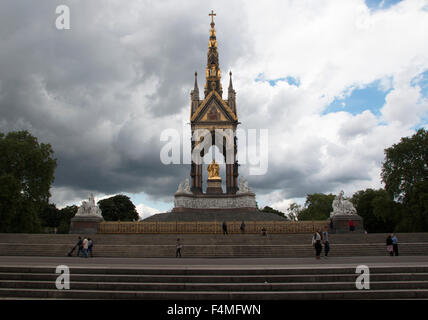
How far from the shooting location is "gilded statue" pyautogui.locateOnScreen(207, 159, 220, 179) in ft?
147

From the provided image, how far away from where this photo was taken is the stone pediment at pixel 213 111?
46.0 meters

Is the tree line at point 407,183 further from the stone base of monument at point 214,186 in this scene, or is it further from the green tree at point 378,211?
the stone base of monument at point 214,186

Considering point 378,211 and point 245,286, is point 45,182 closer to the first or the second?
point 245,286

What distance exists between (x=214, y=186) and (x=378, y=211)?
19726 mm

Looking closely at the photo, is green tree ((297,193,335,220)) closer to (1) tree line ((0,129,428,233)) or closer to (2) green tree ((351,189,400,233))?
(2) green tree ((351,189,400,233))

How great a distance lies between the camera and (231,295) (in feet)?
26.7

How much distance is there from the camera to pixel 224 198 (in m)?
41.3

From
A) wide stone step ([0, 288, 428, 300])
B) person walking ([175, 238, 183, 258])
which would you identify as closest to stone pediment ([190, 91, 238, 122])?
person walking ([175, 238, 183, 258])

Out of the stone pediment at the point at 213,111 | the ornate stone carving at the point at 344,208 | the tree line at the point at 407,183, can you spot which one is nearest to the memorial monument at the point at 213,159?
the stone pediment at the point at 213,111

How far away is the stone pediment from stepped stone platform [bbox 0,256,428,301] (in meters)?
37.3

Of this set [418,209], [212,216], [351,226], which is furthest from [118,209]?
[418,209]
